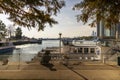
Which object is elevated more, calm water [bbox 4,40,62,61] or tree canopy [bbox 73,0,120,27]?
tree canopy [bbox 73,0,120,27]

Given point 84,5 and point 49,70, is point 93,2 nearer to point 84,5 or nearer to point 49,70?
point 84,5

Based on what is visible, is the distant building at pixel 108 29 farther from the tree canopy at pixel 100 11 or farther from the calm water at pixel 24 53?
the calm water at pixel 24 53

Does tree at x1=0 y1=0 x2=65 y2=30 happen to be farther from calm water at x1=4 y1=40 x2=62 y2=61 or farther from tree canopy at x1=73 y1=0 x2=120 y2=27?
calm water at x1=4 y1=40 x2=62 y2=61

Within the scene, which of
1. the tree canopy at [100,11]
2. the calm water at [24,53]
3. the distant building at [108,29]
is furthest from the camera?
the calm water at [24,53]

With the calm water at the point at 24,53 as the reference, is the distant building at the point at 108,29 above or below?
above

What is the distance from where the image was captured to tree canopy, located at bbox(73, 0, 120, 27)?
517 inches

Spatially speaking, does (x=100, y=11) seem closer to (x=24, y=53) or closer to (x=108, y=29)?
(x=108, y=29)

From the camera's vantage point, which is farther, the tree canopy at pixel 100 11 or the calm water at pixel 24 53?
the calm water at pixel 24 53

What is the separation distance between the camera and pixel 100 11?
14086 mm

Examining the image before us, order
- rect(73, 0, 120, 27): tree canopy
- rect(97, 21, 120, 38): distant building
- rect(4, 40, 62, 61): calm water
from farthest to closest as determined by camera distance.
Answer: rect(4, 40, 62, 61): calm water < rect(97, 21, 120, 38): distant building < rect(73, 0, 120, 27): tree canopy

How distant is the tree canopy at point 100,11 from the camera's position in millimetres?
13141

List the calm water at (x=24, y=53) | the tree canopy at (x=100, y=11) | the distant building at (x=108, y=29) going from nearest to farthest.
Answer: the tree canopy at (x=100, y=11), the distant building at (x=108, y=29), the calm water at (x=24, y=53)

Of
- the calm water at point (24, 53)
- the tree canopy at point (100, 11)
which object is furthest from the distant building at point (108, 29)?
the calm water at point (24, 53)

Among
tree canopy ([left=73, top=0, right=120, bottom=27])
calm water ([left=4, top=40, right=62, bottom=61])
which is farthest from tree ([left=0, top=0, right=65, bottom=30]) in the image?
calm water ([left=4, top=40, right=62, bottom=61])
